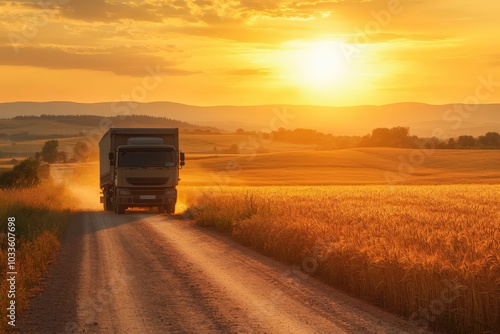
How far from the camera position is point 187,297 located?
11727 millimetres

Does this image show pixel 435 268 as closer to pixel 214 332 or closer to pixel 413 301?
pixel 413 301

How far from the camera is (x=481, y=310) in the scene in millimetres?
9547

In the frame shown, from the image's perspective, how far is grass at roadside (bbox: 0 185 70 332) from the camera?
38.7 feet

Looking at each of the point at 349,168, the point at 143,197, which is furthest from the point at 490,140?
the point at 143,197

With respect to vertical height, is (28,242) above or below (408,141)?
below

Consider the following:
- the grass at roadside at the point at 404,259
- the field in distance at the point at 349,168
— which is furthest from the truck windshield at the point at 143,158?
the field in distance at the point at 349,168

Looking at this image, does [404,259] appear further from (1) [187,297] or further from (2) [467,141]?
(2) [467,141]

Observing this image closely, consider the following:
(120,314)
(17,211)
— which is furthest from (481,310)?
(17,211)

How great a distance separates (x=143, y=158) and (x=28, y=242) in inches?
589

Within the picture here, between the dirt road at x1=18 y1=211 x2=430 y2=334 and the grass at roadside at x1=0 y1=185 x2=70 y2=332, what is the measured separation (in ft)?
1.05

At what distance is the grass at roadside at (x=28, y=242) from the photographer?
11.8 m

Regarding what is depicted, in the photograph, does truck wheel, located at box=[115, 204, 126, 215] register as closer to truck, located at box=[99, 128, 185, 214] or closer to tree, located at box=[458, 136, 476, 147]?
truck, located at box=[99, 128, 185, 214]

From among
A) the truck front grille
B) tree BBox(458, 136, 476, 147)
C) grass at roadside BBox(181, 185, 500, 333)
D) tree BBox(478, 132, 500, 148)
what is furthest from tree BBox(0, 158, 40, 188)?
tree BBox(478, 132, 500, 148)

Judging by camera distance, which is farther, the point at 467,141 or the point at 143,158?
the point at 467,141
